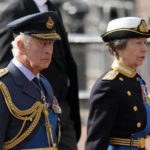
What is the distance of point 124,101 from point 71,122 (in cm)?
114

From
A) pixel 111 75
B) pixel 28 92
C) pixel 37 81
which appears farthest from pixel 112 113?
pixel 28 92

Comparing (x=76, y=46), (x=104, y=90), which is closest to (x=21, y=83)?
(x=104, y=90)

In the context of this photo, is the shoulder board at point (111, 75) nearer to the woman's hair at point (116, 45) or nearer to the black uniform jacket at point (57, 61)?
the woman's hair at point (116, 45)

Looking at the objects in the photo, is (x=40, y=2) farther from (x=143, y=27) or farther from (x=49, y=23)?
(x=49, y=23)

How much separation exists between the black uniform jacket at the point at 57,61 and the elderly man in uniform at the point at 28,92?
1.24 m

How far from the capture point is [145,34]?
4.74m

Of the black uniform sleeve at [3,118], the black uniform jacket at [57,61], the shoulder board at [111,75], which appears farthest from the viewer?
the black uniform jacket at [57,61]

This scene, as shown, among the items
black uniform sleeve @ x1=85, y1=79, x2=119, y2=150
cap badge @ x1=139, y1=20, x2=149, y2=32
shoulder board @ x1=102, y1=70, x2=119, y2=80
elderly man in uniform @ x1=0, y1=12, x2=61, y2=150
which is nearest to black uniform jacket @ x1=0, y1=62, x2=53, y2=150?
elderly man in uniform @ x1=0, y1=12, x2=61, y2=150

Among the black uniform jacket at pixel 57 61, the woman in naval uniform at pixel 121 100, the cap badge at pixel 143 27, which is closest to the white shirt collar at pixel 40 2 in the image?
the black uniform jacket at pixel 57 61

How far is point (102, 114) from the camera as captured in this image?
4.53 metres

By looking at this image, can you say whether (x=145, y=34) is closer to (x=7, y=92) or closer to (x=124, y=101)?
(x=124, y=101)

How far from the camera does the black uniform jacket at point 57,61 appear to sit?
5.29 metres

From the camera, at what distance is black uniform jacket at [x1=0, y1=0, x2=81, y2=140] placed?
17.4 feet

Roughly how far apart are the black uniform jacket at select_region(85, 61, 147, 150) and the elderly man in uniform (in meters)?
0.56
